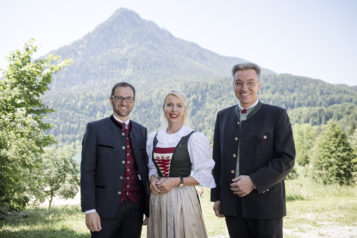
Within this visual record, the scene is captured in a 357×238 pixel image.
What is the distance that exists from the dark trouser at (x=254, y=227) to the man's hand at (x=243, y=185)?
1.00 feet

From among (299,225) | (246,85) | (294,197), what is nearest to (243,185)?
(246,85)

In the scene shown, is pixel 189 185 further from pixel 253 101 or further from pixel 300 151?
pixel 300 151

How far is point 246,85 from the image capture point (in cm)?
274

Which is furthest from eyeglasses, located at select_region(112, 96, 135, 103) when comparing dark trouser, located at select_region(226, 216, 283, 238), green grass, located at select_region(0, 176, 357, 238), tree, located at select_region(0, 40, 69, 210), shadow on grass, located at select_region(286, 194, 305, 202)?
shadow on grass, located at select_region(286, 194, 305, 202)

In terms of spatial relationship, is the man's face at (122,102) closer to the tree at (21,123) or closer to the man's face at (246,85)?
the man's face at (246,85)

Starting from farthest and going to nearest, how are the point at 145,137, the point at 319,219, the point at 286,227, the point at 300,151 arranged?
→ the point at 300,151
the point at 319,219
the point at 286,227
the point at 145,137

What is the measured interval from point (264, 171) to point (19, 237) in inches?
253

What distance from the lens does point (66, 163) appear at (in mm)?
11500

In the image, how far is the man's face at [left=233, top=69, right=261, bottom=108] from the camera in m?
2.73

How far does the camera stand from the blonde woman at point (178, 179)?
297 cm

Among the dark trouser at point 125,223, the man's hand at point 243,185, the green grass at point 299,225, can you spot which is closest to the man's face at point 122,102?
the dark trouser at point 125,223

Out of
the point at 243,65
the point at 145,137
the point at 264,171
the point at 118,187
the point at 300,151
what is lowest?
the point at 300,151

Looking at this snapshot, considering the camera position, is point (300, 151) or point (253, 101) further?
point (300, 151)

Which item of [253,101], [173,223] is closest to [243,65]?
[253,101]
